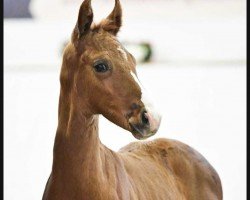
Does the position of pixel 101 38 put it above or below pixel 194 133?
above

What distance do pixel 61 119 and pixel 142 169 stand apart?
26 centimetres

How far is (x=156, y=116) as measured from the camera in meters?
1.01

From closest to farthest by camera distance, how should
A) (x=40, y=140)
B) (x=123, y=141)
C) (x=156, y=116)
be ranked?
(x=156, y=116) < (x=123, y=141) < (x=40, y=140)

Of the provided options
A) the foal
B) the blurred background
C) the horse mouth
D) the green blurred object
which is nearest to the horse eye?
the foal

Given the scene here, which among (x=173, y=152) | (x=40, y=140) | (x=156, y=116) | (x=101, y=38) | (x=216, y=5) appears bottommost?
(x=40, y=140)

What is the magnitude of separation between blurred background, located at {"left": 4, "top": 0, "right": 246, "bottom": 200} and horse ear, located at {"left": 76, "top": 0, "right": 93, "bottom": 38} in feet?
5.48

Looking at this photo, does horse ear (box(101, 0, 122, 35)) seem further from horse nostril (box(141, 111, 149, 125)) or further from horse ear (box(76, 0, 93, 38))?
horse nostril (box(141, 111, 149, 125))

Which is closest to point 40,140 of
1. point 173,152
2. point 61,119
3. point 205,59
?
point 205,59

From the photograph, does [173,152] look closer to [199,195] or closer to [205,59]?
[199,195]

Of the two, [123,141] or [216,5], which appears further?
[216,5]

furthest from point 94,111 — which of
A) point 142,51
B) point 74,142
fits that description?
point 142,51

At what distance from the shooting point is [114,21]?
1.11 m

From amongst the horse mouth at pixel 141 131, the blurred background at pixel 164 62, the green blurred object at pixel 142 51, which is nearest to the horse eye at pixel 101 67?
the horse mouth at pixel 141 131

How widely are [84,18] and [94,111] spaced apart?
15cm
